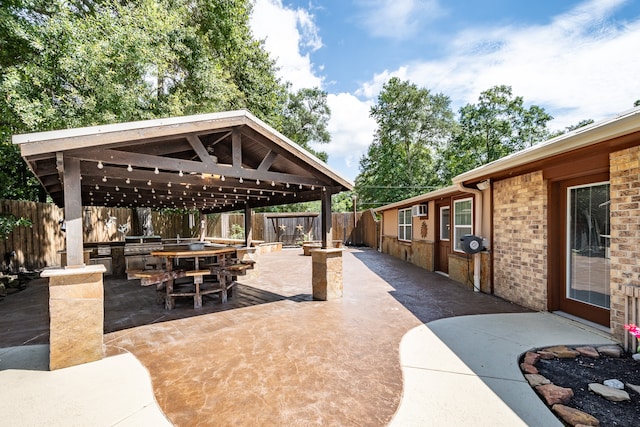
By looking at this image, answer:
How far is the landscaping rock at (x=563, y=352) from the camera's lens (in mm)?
2918

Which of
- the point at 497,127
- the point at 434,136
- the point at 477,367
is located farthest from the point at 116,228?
the point at 497,127

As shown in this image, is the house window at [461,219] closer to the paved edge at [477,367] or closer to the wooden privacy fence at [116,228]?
the paved edge at [477,367]

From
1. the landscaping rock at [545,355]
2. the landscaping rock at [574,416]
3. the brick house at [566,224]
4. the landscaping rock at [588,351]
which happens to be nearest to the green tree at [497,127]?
the brick house at [566,224]

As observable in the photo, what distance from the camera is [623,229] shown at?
3176 millimetres

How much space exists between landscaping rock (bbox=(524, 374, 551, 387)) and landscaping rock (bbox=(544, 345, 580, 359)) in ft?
2.14

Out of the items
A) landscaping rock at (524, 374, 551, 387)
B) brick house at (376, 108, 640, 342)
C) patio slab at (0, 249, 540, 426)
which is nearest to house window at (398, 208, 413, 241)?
brick house at (376, 108, 640, 342)

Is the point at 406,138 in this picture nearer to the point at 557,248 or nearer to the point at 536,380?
the point at 557,248

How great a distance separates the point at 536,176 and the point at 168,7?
12.7m

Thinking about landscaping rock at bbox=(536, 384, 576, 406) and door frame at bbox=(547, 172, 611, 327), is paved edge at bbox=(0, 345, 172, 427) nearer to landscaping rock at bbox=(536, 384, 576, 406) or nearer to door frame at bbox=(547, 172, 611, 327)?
landscaping rock at bbox=(536, 384, 576, 406)

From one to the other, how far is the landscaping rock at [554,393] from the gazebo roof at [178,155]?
384 cm

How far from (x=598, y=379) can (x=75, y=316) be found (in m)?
5.18

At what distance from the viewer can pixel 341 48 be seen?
37.9 feet

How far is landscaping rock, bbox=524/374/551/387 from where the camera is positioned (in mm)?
2426

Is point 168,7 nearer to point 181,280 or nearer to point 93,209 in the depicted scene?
point 93,209
